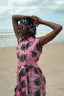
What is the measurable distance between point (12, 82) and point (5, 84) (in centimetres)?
20

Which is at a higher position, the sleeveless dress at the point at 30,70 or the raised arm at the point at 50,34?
the raised arm at the point at 50,34

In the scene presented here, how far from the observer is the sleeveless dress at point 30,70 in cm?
209

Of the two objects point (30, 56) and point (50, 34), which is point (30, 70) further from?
point (50, 34)

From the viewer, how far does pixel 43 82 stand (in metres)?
2.17

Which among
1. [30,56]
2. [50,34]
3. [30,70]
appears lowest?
[30,70]

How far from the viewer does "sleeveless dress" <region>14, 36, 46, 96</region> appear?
2095mm

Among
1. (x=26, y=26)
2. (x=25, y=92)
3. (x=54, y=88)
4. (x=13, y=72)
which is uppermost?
(x=26, y=26)

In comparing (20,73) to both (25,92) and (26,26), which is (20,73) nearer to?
(25,92)

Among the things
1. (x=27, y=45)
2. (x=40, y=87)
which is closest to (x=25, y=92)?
(x=40, y=87)

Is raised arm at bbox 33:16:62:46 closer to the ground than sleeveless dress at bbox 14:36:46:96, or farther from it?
farther from it

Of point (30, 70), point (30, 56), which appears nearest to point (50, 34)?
point (30, 56)

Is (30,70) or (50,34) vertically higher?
(50,34)

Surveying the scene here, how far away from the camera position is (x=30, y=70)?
2.11 metres

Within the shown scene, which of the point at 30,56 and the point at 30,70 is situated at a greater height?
the point at 30,56
